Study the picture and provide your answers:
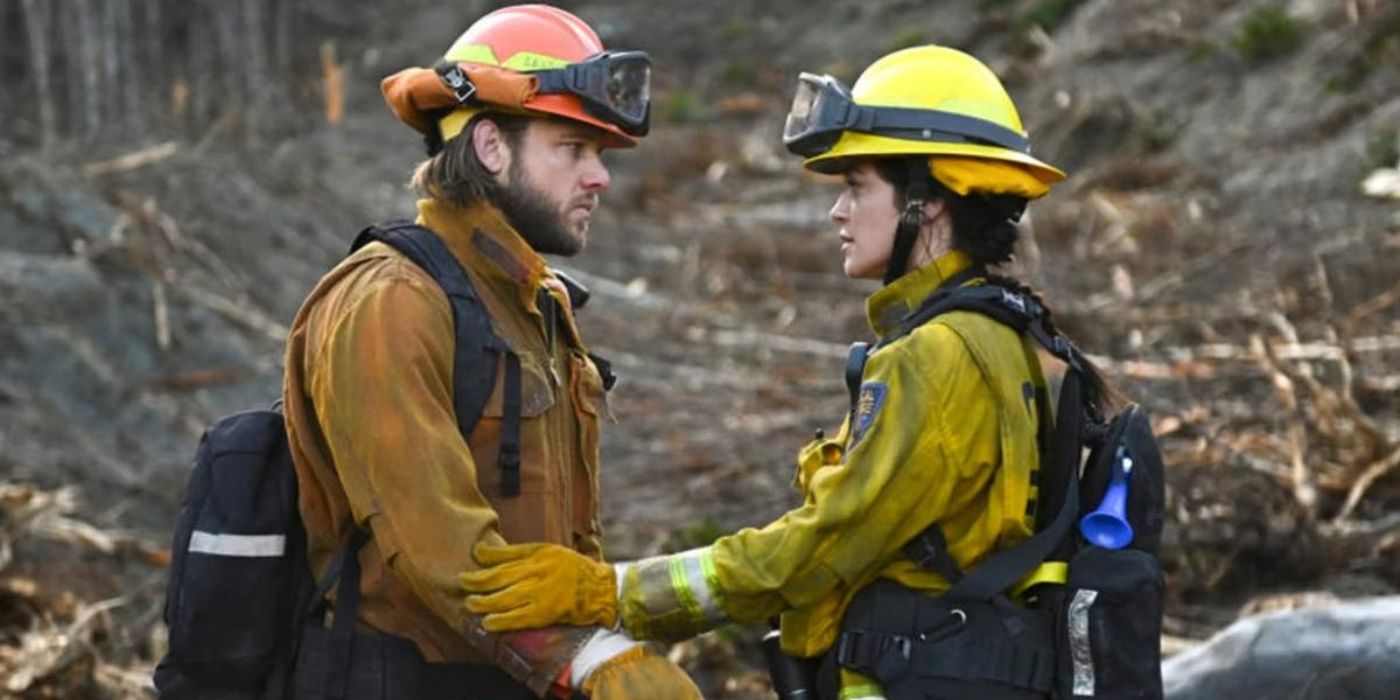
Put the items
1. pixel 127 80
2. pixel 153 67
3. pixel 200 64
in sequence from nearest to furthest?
pixel 127 80, pixel 200 64, pixel 153 67

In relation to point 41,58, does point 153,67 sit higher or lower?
higher

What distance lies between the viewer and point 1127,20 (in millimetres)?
22469

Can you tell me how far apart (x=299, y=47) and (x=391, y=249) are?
108 feet

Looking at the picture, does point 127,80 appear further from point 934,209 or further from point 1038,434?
point 1038,434

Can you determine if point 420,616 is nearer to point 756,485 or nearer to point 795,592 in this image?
point 795,592

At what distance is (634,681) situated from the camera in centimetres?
377

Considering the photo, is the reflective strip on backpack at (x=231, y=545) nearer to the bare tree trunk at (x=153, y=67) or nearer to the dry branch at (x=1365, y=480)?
the dry branch at (x=1365, y=480)

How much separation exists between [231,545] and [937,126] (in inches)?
63.1

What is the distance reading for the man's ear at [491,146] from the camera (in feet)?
13.4

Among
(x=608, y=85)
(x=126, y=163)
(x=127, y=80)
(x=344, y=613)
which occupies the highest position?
(x=127, y=80)

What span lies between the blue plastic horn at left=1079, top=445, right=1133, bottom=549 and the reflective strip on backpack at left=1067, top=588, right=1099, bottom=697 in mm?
118

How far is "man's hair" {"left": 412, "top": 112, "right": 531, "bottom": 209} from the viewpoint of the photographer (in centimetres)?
407

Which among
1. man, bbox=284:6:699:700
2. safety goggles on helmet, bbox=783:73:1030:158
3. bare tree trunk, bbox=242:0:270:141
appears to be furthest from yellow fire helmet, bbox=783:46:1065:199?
bare tree trunk, bbox=242:0:270:141

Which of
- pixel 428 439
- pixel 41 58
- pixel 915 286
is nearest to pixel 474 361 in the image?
pixel 428 439
